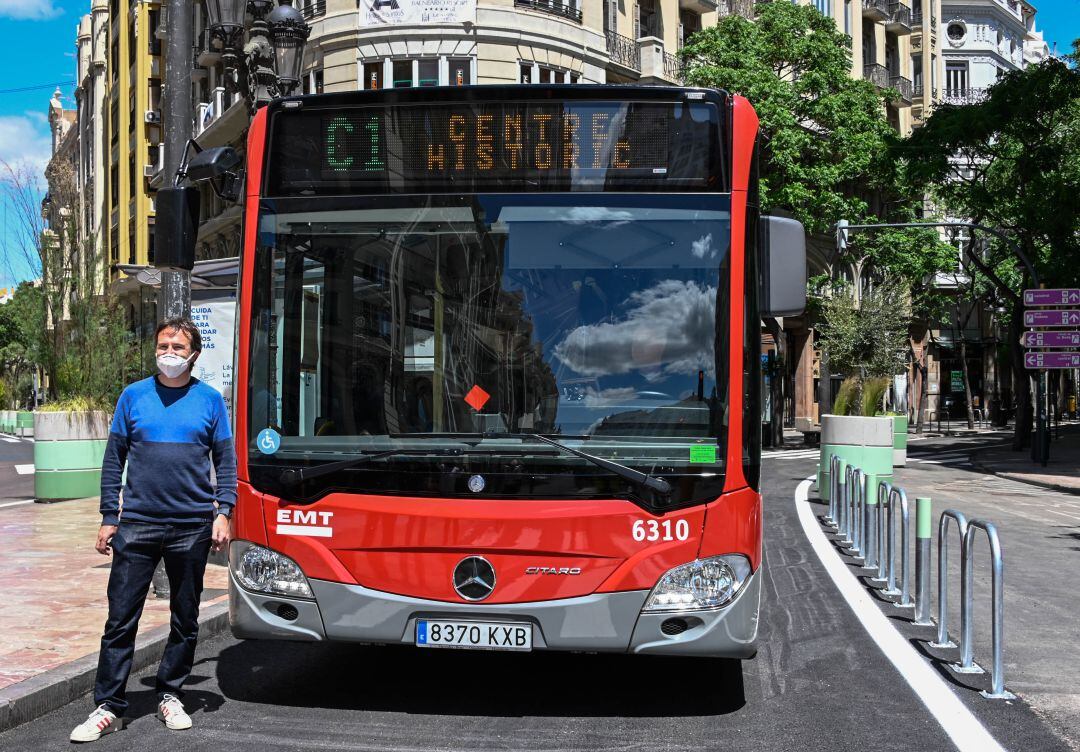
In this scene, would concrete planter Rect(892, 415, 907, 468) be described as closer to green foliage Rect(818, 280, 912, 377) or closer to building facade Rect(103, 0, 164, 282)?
green foliage Rect(818, 280, 912, 377)

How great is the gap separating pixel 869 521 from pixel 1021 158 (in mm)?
22726

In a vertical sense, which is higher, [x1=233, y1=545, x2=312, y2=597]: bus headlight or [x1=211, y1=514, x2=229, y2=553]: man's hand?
[x1=211, y1=514, x2=229, y2=553]: man's hand

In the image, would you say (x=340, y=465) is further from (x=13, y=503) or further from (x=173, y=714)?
(x=13, y=503)

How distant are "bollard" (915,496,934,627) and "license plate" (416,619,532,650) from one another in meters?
3.46

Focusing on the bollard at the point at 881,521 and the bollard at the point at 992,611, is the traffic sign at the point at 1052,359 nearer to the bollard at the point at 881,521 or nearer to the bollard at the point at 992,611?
the bollard at the point at 881,521

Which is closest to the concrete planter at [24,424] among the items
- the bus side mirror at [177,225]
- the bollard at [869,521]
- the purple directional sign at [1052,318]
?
the purple directional sign at [1052,318]

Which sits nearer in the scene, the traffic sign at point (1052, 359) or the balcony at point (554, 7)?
the traffic sign at point (1052, 359)

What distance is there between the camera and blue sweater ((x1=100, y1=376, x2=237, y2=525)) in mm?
5395

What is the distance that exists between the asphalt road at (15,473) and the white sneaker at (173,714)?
43.7ft

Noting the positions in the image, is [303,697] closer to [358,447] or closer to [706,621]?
[358,447]

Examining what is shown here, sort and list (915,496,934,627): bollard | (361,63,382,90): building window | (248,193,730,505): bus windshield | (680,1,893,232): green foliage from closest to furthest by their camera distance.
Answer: (248,193,730,505): bus windshield → (915,496,934,627): bollard → (361,63,382,90): building window → (680,1,893,232): green foliage

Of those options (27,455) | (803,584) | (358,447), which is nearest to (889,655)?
(803,584)

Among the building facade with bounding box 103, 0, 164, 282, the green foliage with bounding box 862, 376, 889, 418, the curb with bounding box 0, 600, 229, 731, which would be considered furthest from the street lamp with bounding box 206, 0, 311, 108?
the building facade with bounding box 103, 0, 164, 282

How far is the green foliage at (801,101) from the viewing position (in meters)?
35.4
